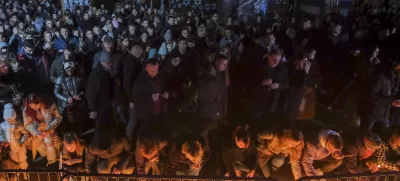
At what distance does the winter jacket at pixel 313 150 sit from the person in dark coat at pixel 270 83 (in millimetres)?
1264

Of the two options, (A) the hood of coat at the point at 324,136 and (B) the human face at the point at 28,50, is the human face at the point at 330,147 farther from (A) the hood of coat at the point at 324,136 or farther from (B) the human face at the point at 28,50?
(B) the human face at the point at 28,50

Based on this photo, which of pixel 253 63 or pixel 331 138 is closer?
pixel 331 138

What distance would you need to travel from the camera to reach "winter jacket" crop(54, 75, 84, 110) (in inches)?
212

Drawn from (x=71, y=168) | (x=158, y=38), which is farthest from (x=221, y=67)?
(x=158, y=38)

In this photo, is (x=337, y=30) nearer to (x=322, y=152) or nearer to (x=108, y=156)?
(x=322, y=152)

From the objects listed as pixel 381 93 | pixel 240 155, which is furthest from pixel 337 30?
pixel 240 155

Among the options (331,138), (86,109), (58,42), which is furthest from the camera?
(58,42)

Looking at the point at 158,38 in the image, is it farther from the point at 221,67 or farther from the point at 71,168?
the point at 71,168

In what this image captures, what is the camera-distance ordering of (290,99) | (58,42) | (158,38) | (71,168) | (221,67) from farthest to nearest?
(158,38)
(58,42)
(290,99)
(221,67)
(71,168)

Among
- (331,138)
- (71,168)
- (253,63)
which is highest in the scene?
(253,63)

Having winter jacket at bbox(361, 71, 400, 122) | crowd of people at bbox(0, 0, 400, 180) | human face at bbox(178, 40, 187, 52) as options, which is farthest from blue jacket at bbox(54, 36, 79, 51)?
winter jacket at bbox(361, 71, 400, 122)

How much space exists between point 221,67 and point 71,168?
240cm

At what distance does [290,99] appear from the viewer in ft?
18.5

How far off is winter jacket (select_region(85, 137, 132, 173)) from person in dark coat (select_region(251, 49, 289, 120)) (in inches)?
94.4
